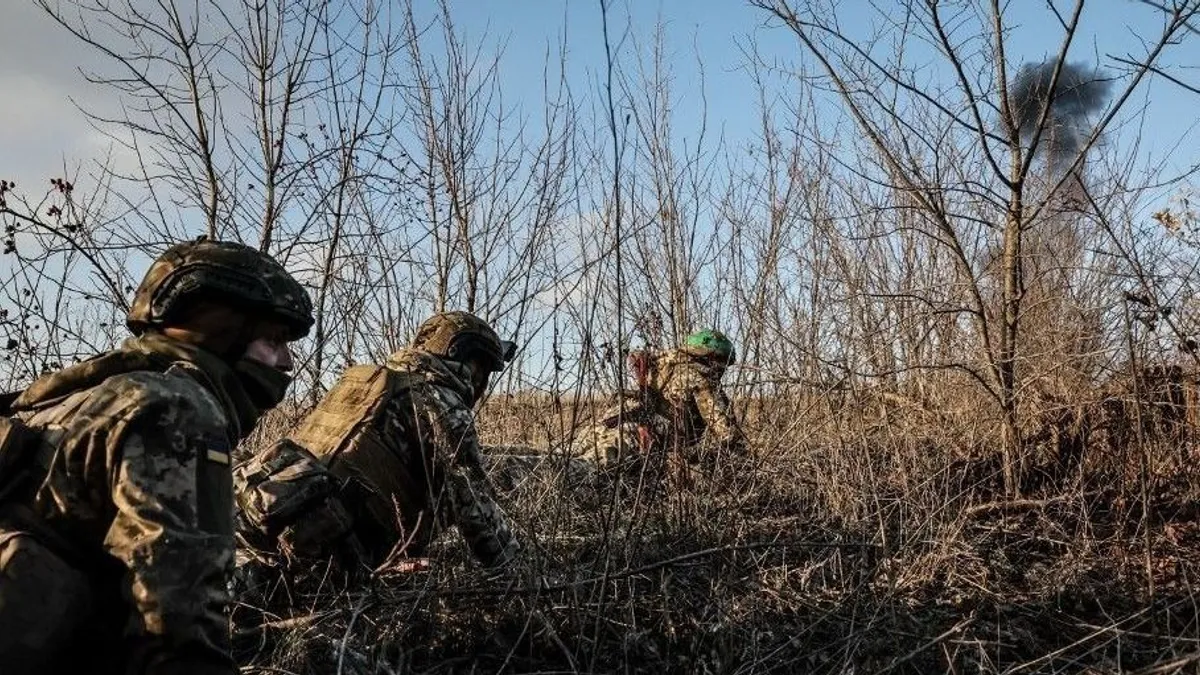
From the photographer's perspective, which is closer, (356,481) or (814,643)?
(814,643)

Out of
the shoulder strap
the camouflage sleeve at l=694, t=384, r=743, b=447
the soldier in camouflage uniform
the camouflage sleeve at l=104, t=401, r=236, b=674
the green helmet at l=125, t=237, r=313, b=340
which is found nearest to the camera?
the camouflage sleeve at l=104, t=401, r=236, b=674

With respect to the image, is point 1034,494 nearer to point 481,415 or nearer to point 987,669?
point 987,669

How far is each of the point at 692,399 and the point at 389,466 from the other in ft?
4.46

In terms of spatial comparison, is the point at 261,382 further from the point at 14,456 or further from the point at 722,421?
the point at 722,421

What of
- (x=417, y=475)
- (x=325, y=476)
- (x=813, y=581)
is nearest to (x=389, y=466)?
(x=417, y=475)

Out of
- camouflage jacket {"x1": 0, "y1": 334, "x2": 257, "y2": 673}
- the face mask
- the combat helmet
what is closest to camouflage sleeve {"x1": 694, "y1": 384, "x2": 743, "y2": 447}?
the combat helmet

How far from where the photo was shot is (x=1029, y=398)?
4.55m

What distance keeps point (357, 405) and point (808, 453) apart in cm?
182

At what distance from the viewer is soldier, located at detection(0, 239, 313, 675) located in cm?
151

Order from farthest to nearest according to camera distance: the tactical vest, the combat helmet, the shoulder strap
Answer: the combat helmet < the tactical vest < the shoulder strap

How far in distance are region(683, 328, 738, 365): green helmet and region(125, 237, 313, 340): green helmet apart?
137 inches

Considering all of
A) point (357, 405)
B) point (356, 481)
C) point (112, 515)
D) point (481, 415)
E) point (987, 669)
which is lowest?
point (987, 669)

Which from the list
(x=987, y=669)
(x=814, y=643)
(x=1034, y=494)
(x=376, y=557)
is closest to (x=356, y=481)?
(x=376, y=557)

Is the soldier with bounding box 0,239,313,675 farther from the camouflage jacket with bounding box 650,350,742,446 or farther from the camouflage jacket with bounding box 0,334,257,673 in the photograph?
the camouflage jacket with bounding box 650,350,742,446
